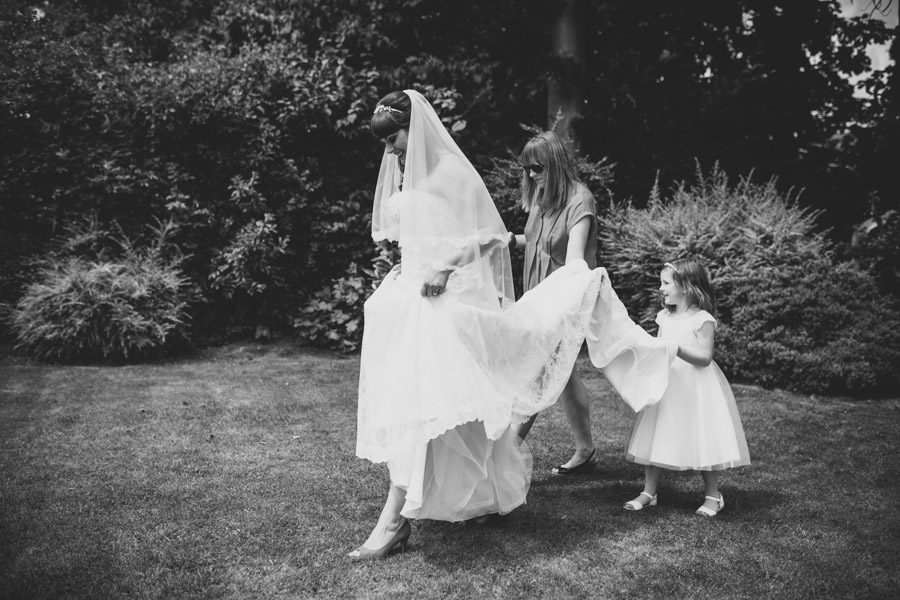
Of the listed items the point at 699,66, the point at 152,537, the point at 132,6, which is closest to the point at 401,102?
the point at 152,537

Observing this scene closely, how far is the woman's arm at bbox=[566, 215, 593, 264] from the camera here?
402cm

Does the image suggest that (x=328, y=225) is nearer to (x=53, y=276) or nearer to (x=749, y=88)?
(x=53, y=276)

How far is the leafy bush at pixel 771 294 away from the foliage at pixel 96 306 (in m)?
5.60

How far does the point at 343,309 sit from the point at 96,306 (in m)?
2.99

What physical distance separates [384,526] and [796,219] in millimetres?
7067

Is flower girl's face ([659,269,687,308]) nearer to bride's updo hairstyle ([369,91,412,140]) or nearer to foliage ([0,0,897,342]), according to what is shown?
bride's updo hairstyle ([369,91,412,140])

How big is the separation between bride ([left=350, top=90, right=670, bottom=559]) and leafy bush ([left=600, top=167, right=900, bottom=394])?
4.22 m

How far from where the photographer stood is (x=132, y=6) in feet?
38.1

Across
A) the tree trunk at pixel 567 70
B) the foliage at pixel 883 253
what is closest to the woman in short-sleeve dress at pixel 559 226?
the foliage at pixel 883 253

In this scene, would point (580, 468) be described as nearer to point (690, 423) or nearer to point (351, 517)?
point (690, 423)

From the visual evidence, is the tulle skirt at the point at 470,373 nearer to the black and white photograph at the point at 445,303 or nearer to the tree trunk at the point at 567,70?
the black and white photograph at the point at 445,303

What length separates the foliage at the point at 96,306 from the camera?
25.0 ft

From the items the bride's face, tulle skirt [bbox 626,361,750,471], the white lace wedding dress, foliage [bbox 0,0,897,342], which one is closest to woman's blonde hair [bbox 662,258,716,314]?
tulle skirt [bbox 626,361,750,471]

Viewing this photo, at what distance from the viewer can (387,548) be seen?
3.26m
